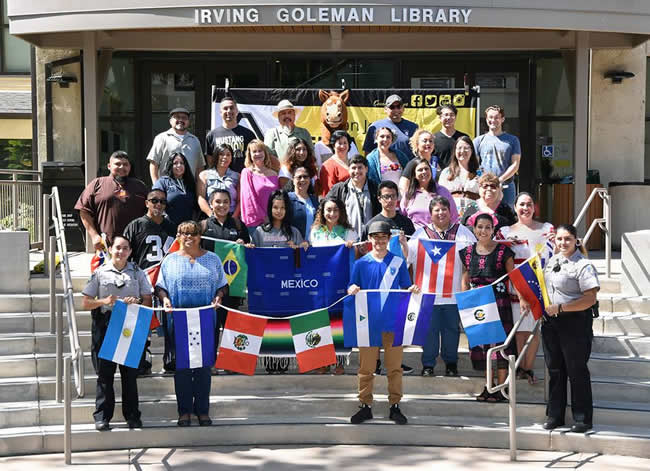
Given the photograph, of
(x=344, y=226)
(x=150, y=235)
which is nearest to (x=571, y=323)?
(x=344, y=226)

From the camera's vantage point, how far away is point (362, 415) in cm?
902

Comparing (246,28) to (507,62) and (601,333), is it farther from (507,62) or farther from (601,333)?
(601,333)

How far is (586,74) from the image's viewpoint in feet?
44.7

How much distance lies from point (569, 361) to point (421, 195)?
7.61 feet

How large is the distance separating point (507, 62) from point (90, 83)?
245 inches

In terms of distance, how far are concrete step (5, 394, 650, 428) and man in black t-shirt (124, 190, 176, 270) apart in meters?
1.39

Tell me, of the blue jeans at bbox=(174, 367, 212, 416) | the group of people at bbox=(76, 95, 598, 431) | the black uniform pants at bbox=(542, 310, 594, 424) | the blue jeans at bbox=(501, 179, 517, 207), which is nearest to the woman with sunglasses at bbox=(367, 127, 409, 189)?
the group of people at bbox=(76, 95, 598, 431)

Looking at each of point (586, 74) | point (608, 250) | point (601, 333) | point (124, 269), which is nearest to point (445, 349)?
point (601, 333)

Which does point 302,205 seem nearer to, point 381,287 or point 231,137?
point 381,287

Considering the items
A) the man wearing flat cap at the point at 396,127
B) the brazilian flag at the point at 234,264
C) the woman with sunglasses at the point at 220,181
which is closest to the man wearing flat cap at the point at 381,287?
the brazilian flag at the point at 234,264

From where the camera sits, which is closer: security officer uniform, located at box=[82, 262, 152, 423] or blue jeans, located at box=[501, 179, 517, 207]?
security officer uniform, located at box=[82, 262, 152, 423]

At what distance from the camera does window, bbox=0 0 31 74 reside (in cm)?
1880

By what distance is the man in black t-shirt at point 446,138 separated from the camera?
11.0 metres

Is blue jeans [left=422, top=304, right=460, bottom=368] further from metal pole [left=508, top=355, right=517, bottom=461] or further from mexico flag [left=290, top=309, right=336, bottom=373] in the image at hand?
metal pole [left=508, top=355, right=517, bottom=461]
